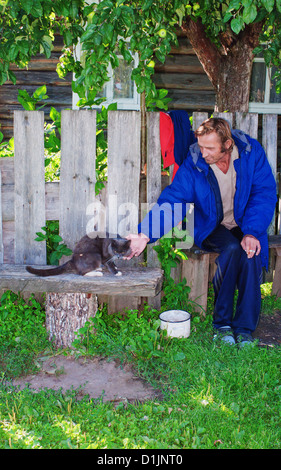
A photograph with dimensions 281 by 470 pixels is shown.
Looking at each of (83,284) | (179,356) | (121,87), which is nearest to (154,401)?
(179,356)

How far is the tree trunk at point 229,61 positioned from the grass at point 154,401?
2662 millimetres

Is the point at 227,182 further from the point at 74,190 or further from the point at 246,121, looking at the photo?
the point at 74,190

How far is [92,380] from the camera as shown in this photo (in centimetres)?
305

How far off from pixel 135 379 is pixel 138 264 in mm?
1206

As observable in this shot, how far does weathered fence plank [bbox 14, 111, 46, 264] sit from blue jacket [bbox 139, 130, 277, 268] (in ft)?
3.10

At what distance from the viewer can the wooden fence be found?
3730 mm

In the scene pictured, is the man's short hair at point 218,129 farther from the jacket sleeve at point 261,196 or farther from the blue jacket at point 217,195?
the jacket sleeve at point 261,196

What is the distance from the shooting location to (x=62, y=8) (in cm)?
328

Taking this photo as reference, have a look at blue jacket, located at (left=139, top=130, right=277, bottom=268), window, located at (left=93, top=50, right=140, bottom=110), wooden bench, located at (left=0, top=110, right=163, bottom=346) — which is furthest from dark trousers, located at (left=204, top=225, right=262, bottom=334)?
window, located at (left=93, top=50, right=140, bottom=110)

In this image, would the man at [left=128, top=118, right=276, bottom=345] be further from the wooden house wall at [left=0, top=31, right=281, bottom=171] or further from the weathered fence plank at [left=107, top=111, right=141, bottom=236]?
the wooden house wall at [left=0, top=31, right=281, bottom=171]

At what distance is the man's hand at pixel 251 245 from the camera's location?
3424 millimetres

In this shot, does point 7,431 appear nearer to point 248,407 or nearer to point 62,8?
point 248,407

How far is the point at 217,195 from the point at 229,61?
7.20 ft
